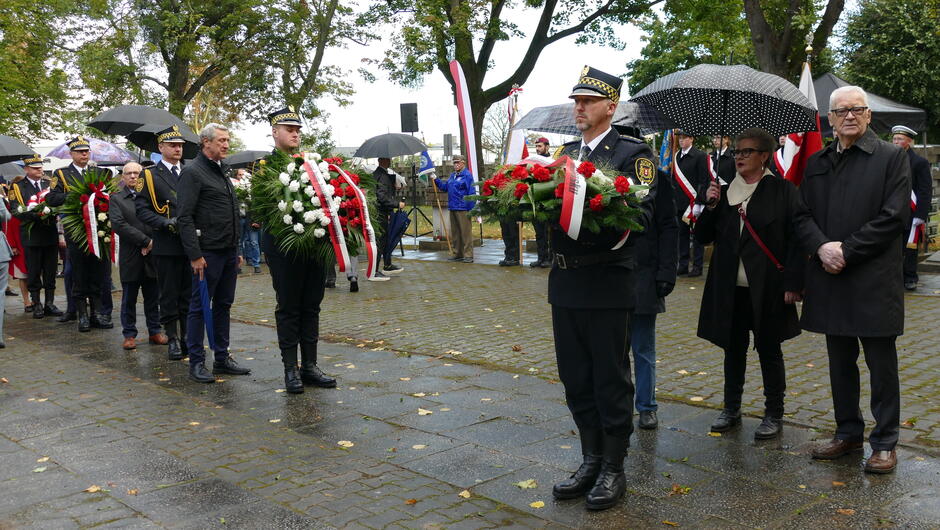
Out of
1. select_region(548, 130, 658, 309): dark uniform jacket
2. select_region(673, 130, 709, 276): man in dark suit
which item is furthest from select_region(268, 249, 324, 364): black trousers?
select_region(673, 130, 709, 276): man in dark suit

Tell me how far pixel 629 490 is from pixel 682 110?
2.98m

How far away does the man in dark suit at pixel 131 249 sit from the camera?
30.4ft

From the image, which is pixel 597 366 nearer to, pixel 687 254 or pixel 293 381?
pixel 293 381

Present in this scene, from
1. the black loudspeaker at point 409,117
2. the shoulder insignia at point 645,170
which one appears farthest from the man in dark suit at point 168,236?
the black loudspeaker at point 409,117

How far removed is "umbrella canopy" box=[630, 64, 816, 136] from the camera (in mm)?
5578

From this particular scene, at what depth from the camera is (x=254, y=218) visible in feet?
23.4

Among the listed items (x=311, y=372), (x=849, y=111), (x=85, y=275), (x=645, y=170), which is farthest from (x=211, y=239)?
(x=849, y=111)

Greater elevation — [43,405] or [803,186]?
[803,186]

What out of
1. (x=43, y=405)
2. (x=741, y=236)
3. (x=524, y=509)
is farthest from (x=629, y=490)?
(x=43, y=405)

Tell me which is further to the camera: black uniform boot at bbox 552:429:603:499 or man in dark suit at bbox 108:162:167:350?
man in dark suit at bbox 108:162:167:350

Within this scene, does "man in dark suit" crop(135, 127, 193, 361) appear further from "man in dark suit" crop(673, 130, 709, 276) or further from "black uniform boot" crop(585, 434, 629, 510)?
"man in dark suit" crop(673, 130, 709, 276)

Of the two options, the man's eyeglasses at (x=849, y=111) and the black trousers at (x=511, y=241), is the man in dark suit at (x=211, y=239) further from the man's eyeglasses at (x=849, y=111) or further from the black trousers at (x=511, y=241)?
the black trousers at (x=511, y=241)

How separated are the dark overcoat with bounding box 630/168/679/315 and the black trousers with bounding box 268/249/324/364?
278cm

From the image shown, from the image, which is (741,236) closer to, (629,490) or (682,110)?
(682,110)
